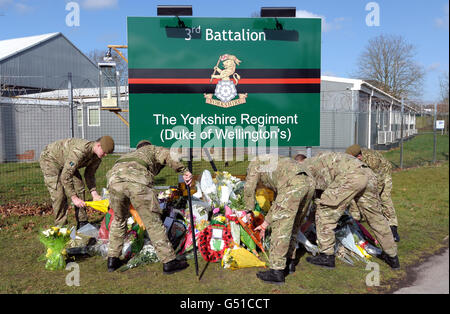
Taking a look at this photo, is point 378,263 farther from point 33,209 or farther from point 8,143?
point 8,143

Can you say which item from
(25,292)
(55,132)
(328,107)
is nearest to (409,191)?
(328,107)

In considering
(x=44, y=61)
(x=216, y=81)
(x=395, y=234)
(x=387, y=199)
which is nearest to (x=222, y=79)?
(x=216, y=81)

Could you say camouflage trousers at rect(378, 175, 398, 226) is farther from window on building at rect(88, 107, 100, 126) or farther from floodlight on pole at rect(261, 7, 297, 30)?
window on building at rect(88, 107, 100, 126)

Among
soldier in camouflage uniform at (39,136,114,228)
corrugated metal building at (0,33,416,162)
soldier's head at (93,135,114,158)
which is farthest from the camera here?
corrugated metal building at (0,33,416,162)

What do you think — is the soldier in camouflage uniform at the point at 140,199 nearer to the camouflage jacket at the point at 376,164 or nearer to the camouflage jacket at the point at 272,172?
the camouflage jacket at the point at 272,172

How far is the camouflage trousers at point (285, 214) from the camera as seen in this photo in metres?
4.25

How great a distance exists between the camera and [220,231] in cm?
511

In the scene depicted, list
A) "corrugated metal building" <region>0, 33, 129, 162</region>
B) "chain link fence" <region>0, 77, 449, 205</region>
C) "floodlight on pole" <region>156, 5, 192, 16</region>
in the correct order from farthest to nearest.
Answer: "corrugated metal building" <region>0, 33, 129, 162</region>
"chain link fence" <region>0, 77, 449, 205</region>
"floodlight on pole" <region>156, 5, 192, 16</region>

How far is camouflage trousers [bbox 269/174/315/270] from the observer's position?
167 inches

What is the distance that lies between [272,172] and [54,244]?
9.94ft

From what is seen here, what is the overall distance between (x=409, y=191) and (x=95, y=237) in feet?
27.2

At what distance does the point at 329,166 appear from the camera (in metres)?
4.90

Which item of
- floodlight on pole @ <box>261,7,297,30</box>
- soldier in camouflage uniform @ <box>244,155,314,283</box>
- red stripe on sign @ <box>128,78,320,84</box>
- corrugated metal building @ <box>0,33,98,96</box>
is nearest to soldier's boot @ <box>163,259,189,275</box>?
soldier in camouflage uniform @ <box>244,155,314,283</box>

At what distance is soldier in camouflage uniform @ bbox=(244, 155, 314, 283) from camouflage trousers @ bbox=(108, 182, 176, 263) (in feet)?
3.89
